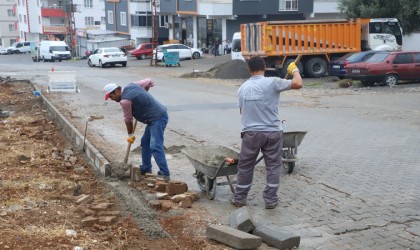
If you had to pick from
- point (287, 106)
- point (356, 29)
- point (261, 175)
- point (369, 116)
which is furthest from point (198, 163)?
point (356, 29)

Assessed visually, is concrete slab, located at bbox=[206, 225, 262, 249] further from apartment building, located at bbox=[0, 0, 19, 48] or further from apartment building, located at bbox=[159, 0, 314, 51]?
apartment building, located at bbox=[0, 0, 19, 48]

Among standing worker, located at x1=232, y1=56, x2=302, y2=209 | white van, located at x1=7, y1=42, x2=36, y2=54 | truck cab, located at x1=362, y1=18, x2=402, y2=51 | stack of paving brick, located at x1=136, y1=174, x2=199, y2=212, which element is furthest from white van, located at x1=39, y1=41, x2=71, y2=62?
standing worker, located at x1=232, y1=56, x2=302, y2=209

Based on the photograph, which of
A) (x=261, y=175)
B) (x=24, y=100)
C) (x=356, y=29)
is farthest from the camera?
(x=356, y=29)

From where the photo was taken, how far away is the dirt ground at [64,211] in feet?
17.3

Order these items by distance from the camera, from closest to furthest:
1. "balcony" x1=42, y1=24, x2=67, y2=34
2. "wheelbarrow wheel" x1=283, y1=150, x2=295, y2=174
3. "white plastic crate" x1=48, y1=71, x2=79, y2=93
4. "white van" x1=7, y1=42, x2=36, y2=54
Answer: "wheelbarrow wheel" x1=283, y1=150, x2=295, y2=174 → "white plastic crate" x1=48, y1=71, x2=79, y2=93 → "white van" x1=7, y1=42, x2=36, y2=54 → "balcony" x1=42, y1=24, x2=67, y2=34

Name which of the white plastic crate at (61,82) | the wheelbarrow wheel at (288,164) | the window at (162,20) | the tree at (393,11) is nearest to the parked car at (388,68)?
the tree at (393,11)

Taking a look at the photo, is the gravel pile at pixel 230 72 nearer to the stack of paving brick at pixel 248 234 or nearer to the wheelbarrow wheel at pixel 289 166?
the wheelbarrow wheel at pixel 289 166

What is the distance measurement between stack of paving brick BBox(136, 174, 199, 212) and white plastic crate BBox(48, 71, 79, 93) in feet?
50.6

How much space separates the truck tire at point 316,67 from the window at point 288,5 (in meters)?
20.3

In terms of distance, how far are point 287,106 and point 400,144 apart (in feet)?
21.6

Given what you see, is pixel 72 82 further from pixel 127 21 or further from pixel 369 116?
pixel 127 21

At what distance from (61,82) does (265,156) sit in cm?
1706

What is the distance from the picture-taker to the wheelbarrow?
6379mm

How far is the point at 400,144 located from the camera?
9.91 metres
